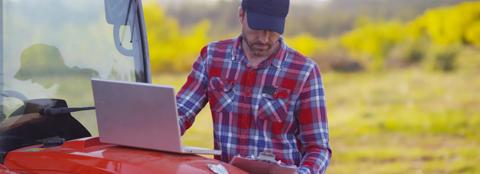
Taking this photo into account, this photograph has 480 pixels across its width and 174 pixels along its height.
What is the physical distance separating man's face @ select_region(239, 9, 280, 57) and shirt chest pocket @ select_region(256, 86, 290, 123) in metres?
0.14

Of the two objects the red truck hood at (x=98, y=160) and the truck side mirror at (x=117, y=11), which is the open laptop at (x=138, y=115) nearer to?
the red truck hood at (x=98, y=160)

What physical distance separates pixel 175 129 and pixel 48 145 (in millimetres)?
522

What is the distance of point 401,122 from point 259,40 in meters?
5.62

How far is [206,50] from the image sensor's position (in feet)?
11.2

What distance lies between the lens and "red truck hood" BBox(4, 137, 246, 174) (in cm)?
280

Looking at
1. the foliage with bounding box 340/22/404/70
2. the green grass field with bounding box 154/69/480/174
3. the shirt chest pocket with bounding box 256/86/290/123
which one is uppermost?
the shirt chest pocket with bounding box 256/86/290/123

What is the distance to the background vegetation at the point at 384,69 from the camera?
27.1 feet

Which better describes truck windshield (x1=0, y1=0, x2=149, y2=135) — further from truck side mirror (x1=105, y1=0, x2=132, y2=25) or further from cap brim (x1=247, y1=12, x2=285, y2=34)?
cap brim (x1=247, y1=12, x2=285, y2=34)

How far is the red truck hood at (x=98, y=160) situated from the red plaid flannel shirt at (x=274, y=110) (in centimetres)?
31

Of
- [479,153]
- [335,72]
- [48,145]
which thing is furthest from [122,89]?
[335,72]

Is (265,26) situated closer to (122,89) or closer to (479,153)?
(122,89)

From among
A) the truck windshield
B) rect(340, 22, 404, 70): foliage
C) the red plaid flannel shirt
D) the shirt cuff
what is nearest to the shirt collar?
the red plaid flannel shirt

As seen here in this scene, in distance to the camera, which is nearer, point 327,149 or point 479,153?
point 327,149

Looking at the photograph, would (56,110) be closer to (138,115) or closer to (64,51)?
(64,51)
